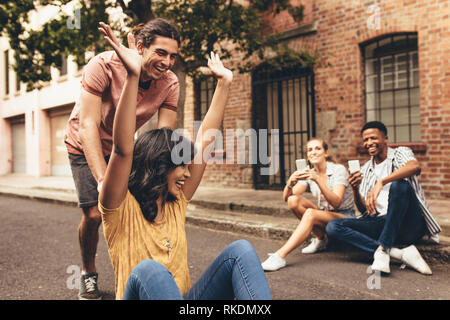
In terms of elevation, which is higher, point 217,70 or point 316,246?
→ point 217,70

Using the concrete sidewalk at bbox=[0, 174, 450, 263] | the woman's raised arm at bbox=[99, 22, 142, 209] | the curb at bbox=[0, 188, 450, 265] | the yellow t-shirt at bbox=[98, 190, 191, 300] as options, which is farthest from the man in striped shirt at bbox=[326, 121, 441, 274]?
the woman's raised arm at bbox=[99, 22, 142, 209]

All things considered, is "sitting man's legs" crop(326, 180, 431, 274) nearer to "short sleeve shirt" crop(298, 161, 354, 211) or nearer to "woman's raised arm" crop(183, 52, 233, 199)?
"short sleeve shirt" crop(298, 161, 354, 211)

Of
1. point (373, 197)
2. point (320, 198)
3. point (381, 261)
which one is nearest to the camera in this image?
point (381, 261)

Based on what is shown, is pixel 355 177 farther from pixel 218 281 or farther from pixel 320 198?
pixel 218 281

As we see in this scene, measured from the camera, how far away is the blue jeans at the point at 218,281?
5.87 ft

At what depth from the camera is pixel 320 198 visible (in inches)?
187

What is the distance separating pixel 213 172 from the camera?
11211 millimetres

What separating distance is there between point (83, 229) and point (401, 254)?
2.85 meters

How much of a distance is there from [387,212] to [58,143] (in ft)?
59.8

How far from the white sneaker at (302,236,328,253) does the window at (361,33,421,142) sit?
14.1 feet

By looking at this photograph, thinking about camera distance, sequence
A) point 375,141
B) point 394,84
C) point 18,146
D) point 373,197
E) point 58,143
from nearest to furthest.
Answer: point 373,197
point 375,141
point 394,84
point 58,143
point 18,146

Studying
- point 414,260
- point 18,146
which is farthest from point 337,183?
point 18,146

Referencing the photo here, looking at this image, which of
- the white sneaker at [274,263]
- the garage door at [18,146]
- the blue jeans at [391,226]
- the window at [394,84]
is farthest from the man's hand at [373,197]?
the garage door at [18,146]

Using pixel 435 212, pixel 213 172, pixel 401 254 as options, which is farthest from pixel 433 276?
pixel 213 172
